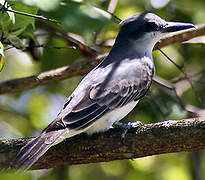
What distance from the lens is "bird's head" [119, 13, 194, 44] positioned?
458 cm

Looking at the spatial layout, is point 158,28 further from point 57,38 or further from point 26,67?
point 26,67

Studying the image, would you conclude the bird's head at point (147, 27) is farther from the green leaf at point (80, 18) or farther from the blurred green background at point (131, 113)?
the green leaf at point (80, 18)

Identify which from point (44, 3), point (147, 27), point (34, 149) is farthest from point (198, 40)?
point (34, 149)

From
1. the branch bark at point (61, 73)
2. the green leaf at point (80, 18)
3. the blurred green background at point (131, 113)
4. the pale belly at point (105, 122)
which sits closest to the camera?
A: the green leaf at point (80, 18)

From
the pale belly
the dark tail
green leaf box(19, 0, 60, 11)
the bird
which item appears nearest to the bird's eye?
the bird

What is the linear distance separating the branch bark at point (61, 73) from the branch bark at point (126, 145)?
1103 millimetres

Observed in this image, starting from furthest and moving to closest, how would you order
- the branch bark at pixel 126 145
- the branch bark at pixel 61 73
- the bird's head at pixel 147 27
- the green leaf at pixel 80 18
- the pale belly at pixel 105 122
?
1. the branch bark at pixel 61 73
2. the bird's head at pixel 147 27
3. the pale belly at pixel 105 122
4. the branch bark at pixel 126 145
5. the green leaf at pixel 80 18

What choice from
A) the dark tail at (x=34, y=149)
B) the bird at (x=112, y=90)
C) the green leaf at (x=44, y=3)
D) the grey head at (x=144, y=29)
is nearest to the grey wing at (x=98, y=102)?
the bird at (x=112, y=90)

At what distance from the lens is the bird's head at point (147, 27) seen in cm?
458

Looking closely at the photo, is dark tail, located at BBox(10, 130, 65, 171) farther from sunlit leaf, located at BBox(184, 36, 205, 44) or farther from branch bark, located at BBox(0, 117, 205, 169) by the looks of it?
sunlit leaf, located at BBox(184, 36, 205, 44)

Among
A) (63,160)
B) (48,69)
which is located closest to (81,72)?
(48,69)

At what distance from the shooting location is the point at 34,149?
344cm

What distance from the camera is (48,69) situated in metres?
5.43

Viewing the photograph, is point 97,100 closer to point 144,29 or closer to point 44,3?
point 44,3
